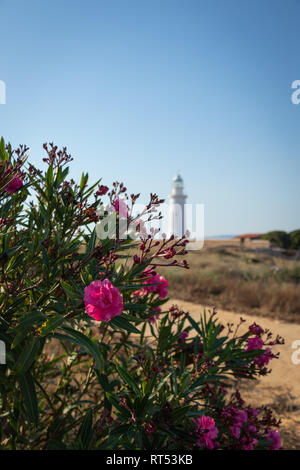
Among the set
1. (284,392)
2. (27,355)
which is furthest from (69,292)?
(284,392)

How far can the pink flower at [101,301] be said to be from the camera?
807mm

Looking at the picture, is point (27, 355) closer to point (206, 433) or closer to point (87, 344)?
point (87, 344)

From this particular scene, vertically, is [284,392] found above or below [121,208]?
below

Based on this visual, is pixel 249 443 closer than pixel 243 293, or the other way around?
pixel 249 443

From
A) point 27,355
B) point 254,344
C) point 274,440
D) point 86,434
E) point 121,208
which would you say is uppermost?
point 121,208

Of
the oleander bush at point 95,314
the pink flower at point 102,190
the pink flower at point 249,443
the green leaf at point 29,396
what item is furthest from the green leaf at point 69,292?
the pink flower at point 249,443

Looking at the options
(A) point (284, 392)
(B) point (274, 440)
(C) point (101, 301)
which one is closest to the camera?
(C) point (101, 301)

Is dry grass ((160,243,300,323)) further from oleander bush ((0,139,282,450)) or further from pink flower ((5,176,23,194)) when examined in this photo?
pink flower ((5,176,23,194))

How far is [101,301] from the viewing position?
31.8 inches

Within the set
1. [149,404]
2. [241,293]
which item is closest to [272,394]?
[149,404]

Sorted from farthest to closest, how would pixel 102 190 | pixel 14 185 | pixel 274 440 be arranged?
pixel 274 440 → pixel 102 190 → pixel 14 185

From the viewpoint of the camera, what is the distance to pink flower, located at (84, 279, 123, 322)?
807 millimetres

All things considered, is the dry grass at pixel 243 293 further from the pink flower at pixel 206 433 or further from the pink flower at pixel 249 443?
the pink flower at pixel 206 433
